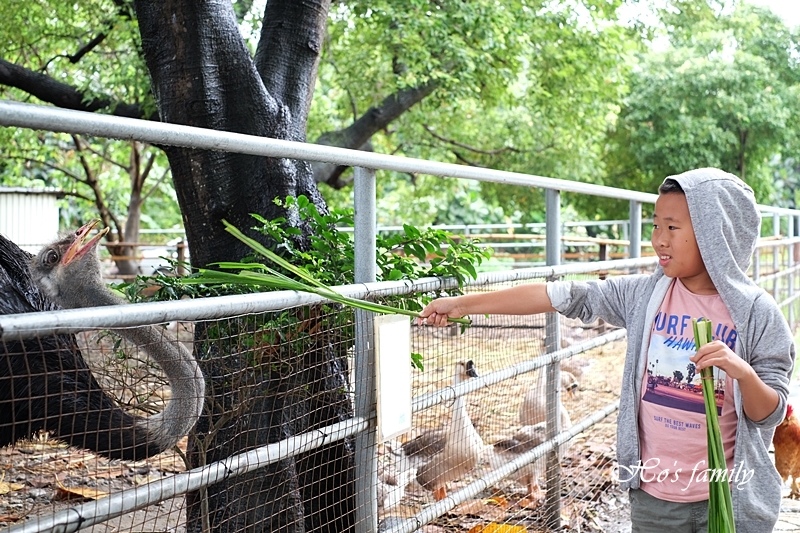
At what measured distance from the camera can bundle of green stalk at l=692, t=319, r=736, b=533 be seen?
2439 mm

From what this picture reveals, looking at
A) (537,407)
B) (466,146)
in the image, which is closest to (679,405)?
(537,407)

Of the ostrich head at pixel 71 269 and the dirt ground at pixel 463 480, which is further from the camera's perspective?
the dirt ground at pixel 463 480

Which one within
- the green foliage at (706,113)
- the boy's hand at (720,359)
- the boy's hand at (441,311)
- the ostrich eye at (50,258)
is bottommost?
the boy's hand at (720,359)

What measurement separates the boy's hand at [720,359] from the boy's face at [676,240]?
410mm

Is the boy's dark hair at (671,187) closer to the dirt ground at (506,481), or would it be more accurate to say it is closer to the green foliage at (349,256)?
the green foliage at (349,256)

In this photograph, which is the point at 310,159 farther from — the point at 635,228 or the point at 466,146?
the point at 466,146

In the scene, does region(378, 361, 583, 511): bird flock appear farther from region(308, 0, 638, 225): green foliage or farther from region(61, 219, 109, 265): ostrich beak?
region(308, 0, 638, 225): green foliage

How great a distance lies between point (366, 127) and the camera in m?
11.1

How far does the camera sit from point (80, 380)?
3.02 meters

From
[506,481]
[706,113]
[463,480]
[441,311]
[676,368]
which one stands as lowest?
[506,481]

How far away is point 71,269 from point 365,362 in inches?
36.7

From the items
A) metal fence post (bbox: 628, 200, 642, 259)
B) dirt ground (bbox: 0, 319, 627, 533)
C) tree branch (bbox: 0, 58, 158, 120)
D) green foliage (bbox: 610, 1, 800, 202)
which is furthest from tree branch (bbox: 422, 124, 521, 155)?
green foliage (bbox: 610, 1, 800, 202)

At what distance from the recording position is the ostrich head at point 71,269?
2.82 metres

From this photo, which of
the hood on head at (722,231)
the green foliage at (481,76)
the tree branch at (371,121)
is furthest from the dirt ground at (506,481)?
the tree branch at (371,121)
